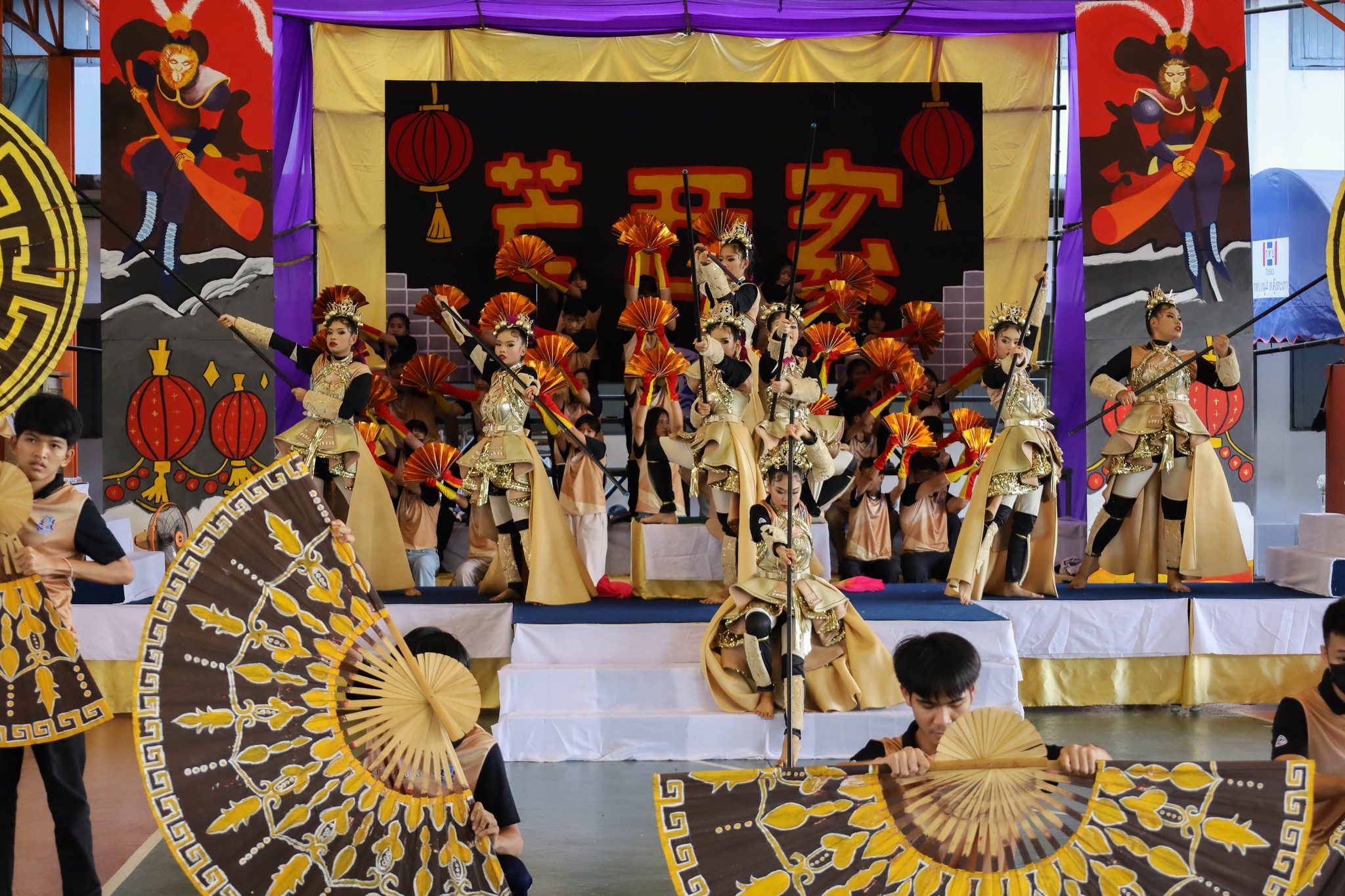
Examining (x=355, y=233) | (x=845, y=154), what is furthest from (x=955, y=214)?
(x=355, y=233)

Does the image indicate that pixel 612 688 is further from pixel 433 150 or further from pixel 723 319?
pixel 433 150

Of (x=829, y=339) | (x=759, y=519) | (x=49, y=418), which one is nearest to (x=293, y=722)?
(x=49, y=418)

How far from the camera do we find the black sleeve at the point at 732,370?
5.17 metres

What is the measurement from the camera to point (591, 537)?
5.99 metres

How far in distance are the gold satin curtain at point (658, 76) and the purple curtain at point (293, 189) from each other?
0.22 ft

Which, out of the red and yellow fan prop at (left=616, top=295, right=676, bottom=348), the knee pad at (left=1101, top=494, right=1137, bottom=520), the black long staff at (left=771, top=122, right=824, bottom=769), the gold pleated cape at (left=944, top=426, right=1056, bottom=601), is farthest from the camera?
the red and yellow fan prop at (left=616, top=295, right=676, bottom=348)

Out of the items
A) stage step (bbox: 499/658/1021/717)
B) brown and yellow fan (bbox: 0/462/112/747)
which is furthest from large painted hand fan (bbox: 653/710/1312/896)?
stage step (bbox: 499/658/1021/717)

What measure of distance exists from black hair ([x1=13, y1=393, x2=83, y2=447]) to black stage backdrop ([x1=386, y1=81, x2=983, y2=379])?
4.59 meters

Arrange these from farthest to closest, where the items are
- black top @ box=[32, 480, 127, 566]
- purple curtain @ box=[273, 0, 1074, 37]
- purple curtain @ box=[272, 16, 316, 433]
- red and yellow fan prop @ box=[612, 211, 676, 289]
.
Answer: purple curtain @ box=[273, 0, 1074, 37] < purple curtain @ box=[272, 16, 316, 433] < red and yellow fan prop @ box=[612, 211, 676, 289] < black top @ box=[32, 480, 127, 566]

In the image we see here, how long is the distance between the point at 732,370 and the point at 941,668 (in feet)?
9.84

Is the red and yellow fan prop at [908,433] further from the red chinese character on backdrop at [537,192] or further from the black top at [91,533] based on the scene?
the black top at [91,533]

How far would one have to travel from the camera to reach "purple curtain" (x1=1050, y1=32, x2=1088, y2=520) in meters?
7.01

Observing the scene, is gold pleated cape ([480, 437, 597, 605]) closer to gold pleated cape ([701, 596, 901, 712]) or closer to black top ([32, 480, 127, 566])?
gold pleated cape ([701, 596, 901, 712])

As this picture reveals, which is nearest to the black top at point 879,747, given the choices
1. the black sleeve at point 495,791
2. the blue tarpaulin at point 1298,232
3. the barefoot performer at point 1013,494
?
the black sleeve at point 495,791
